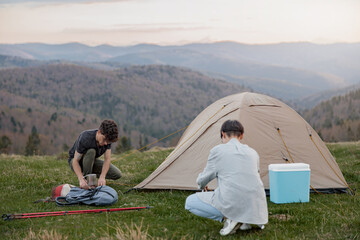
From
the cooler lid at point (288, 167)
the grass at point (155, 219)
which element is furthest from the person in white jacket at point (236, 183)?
the cooler lid at point (288, 167)

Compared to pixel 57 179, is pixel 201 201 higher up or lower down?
higher up

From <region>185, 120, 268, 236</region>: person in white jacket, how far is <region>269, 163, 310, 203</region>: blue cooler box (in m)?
2.11

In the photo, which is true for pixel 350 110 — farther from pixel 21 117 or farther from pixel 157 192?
pixel 157 192

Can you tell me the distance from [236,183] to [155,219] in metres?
1.81

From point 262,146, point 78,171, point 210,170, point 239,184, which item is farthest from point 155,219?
point 262,146

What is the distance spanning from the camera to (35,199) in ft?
25.4

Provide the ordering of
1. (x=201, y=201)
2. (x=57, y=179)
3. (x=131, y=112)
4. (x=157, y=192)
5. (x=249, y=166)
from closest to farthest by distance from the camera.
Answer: (x=249, y=166), (x=201, y=201), (x=157, y=192), (x=57, y=179), (x=131, y=112)

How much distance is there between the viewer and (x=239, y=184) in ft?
16.2

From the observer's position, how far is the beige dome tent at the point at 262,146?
8.29 metres

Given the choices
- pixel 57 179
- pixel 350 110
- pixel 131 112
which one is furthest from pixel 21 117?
pixel 57 179

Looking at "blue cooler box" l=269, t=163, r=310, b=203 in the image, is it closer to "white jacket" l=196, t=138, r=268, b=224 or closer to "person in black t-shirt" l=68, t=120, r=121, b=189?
"white jacket" l=196, t=138, r=268, b=224

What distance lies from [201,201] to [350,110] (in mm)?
143739

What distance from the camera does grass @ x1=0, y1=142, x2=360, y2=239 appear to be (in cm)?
517

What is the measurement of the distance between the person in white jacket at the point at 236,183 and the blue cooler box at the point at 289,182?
211cm
